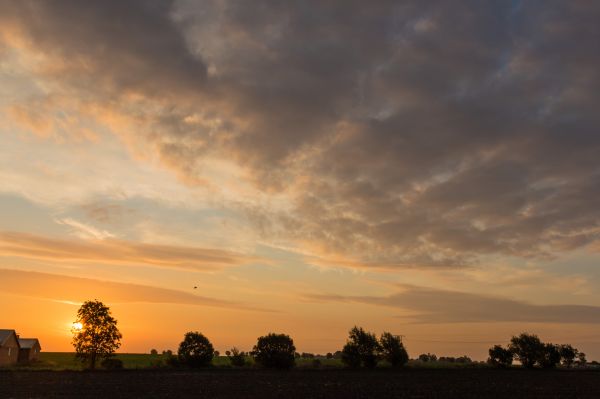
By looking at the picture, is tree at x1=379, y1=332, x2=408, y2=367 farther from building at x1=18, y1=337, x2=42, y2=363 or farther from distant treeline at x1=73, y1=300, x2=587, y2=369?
building at x1=18, y1=337, x2=42, y2=363

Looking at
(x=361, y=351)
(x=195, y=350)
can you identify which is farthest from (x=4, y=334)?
(x=361, y=351)

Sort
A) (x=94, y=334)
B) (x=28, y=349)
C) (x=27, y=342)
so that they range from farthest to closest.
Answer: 1. (x=27, y=342)
2. (x=28, y=349)
3. (x=94, y=334)

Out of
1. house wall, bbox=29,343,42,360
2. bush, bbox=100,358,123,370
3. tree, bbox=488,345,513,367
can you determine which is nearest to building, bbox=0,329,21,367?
house wall, bbox=29,343,42,360

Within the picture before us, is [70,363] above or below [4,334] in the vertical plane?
below

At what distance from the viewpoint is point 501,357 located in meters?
120

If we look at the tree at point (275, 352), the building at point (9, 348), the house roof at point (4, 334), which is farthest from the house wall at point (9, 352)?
the tree at point (275, 352)

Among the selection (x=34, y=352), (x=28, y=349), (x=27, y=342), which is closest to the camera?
(x=28, y=349)

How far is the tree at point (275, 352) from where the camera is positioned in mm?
99062

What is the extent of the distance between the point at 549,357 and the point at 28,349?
123 m

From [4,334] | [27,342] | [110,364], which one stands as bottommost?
[110,364]

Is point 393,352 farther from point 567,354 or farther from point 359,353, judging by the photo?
point 567,354

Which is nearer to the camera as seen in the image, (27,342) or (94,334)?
(94,334)

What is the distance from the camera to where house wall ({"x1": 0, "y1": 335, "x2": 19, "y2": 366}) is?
108000mm

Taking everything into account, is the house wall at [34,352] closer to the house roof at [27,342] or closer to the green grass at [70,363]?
the house roof at [27,342]
